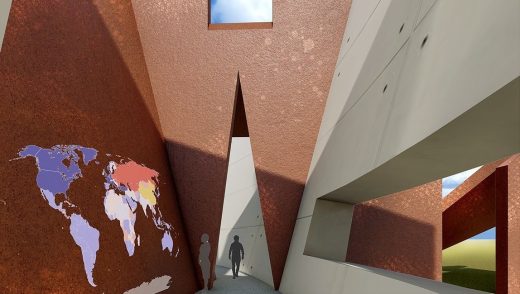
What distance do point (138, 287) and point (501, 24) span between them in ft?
18.8

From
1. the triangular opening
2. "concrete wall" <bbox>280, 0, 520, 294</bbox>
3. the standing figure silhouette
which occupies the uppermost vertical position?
the triangular opening

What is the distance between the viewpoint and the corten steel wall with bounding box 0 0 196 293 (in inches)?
159

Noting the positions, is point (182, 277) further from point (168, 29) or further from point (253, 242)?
point (253, 242)

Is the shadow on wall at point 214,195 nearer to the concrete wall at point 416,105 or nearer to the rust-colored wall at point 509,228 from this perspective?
the concrete wall at point 416,105

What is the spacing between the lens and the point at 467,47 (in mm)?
2824

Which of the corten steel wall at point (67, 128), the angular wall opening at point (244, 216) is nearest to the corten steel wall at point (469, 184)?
the angular wall opening at point (244, 216)

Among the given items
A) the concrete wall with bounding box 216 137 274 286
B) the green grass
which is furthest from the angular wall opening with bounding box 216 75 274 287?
the green grass

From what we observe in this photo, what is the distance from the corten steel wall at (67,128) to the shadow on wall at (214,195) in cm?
112

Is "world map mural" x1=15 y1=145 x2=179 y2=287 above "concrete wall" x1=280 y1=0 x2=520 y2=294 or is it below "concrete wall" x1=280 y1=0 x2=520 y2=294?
below

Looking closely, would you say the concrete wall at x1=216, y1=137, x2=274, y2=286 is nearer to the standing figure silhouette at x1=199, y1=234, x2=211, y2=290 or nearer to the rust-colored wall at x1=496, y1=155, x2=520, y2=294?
the standing figure silhouette at x1=199, y1=234, x2=211, y2=290

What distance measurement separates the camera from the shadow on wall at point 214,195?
942 centimetres

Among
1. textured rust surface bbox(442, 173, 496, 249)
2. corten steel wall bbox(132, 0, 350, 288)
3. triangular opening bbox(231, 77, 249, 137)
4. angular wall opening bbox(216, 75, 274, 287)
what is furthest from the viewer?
angular wall opening bbox(216, 75, 274, 287)

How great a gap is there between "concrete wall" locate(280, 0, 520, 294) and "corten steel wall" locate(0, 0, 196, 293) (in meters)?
2.97

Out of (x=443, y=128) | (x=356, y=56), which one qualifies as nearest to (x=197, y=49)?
(x=356, y=56)
